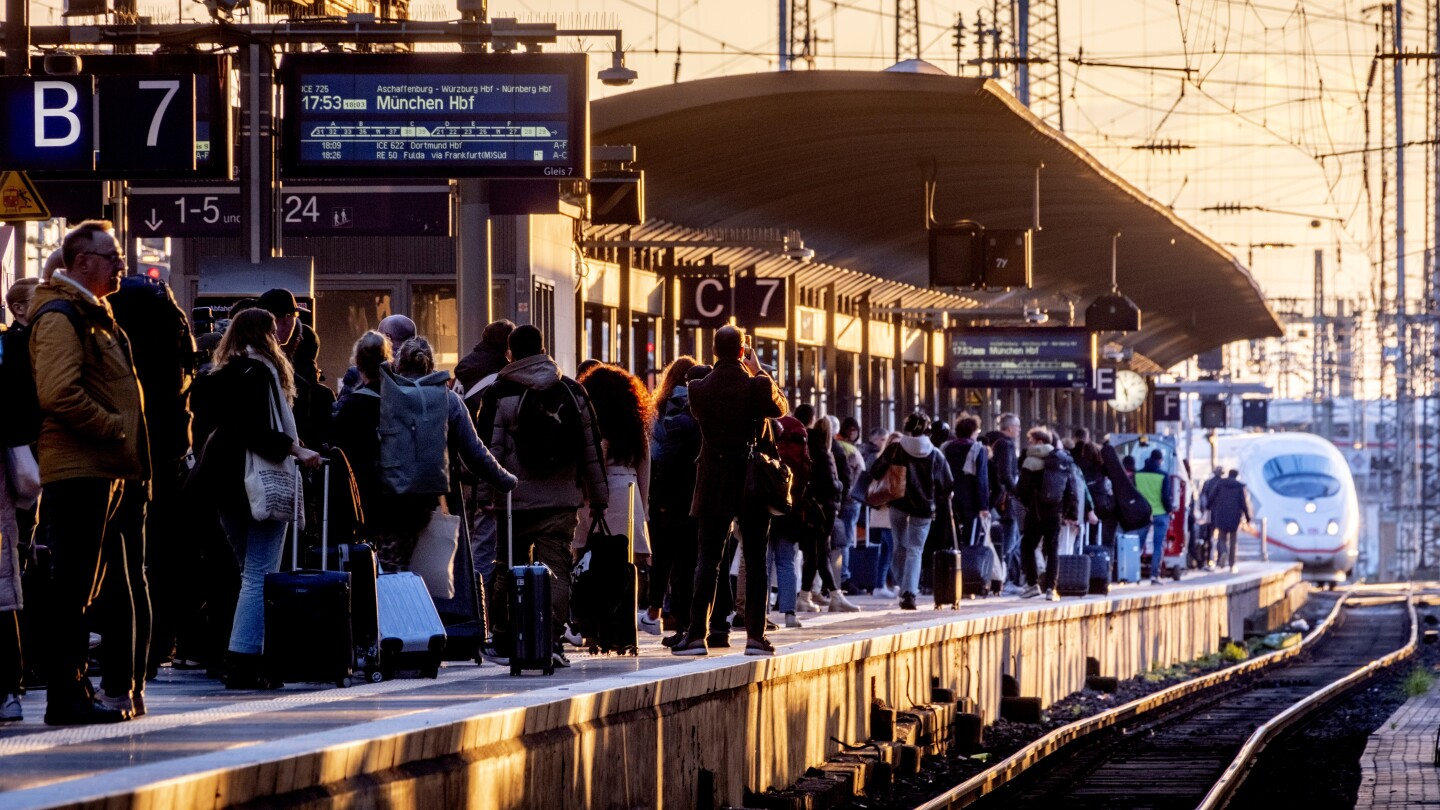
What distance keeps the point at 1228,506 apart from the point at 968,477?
17.8 meters

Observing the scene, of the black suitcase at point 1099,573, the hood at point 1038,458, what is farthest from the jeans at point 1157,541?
the hood at point 1038,458

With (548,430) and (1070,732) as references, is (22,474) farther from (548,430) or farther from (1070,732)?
(1070,732)

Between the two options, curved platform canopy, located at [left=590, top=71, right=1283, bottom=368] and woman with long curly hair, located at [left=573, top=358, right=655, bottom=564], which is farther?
curved platform canopy, located at [left=590, top=71, right=1283, bottom=368]

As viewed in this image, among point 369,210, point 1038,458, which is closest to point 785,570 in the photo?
point 369,210

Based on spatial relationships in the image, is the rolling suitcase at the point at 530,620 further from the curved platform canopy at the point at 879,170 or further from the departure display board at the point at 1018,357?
the departure display board at the point at 1018,357

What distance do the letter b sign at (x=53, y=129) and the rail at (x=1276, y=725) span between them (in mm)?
7930

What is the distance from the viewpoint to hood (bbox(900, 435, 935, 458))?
1973cm

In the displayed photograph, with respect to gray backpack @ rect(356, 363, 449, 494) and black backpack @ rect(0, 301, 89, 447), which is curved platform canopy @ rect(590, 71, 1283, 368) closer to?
gray backpack @ rect(356, 363, 449, 494)

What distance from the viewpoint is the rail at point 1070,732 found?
45.6 ft

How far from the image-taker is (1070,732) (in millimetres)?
18672

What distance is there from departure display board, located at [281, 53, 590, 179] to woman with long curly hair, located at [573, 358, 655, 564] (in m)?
5.30

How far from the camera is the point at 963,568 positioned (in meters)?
22.8

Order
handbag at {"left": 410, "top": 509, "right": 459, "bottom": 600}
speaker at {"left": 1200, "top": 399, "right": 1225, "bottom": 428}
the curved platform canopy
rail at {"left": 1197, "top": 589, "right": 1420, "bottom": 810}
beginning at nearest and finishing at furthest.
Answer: handbag at {"left": 410, "top": 509, "right": 459, "bottom": 600}
rail at {"left": 1197, "top": 589, "right": 1420, "bottom": 810}
the curved platform canopy
speaker at {"left": 1200, "top": 399, "right": 1225, "bottom": 428}

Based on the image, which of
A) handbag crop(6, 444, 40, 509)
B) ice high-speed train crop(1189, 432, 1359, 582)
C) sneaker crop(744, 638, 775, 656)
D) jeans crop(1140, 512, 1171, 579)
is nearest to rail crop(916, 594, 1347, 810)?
sneaker crop(744, 638, 775, 656)
